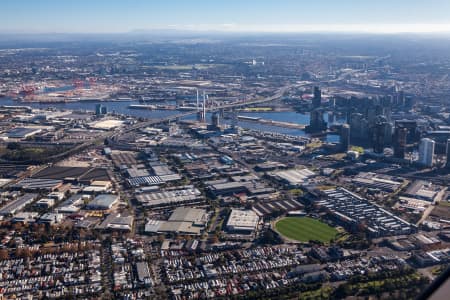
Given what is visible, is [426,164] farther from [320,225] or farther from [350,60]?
[350,60]

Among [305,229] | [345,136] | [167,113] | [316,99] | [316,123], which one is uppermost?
[316,99]

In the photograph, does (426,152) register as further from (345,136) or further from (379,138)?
(345,136)

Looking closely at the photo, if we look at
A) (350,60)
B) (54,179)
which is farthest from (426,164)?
(350,60)

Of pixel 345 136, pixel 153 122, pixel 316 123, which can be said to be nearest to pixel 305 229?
pixel 345 136

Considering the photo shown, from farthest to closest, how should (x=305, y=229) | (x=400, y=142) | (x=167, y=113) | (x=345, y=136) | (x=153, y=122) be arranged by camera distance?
(x=167, y=113)
(x=153, y=122)
(x=345, y=136)
(x=400, y=142)
(x=305, y=229)

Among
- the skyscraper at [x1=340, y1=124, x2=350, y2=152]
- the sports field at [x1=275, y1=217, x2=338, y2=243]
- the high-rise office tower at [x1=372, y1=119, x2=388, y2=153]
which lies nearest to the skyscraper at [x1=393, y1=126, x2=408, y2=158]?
the high-rise office tower at [x1=372, y1=119, x2=388, y2=153]

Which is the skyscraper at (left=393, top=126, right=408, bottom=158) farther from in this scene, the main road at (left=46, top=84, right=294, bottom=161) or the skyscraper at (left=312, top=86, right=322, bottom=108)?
the main road at (left=46, top=84, right=294, bottom=161)
